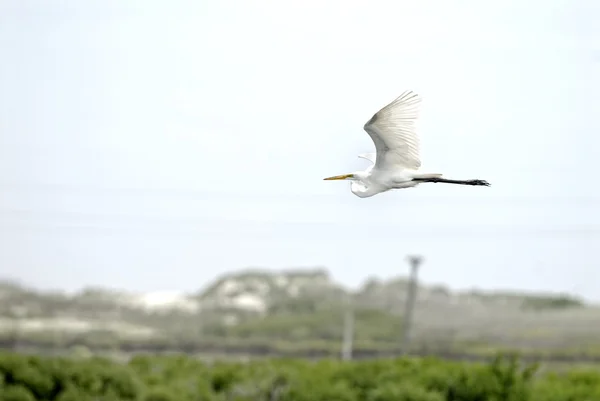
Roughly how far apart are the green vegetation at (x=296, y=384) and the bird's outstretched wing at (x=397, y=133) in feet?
51.5

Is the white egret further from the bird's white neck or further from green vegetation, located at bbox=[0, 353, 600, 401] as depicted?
green vegetation, located at bbox=[0, 353, 600, 401]

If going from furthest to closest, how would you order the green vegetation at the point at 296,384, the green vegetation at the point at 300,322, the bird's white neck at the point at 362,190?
the green vegetation at the point at 300,322 < the green vegetation at the point at 296,384 < the bird's white neck at the point at 362,190

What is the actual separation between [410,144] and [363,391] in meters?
18.8

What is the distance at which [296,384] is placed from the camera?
98.0 feet

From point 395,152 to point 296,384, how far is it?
1892cm

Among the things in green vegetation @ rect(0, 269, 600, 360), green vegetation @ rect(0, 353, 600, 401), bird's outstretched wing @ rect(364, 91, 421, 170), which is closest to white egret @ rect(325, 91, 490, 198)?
bird's outstretched wing @ rect(364, 91, 421, 170)

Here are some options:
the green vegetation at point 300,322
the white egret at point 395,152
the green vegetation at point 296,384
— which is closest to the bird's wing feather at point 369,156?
the white egret at point 395,152

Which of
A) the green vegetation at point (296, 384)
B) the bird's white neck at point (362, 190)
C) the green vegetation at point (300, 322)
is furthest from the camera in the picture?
the green vegetation at point (300, 322)

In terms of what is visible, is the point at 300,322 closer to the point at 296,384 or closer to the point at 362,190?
the point at 296,384

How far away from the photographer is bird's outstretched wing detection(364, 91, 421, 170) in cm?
1146

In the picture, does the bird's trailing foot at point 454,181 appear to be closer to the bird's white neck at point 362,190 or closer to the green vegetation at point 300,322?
the bird's white neck at point 362,190

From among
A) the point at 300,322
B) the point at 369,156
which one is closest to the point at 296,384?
the point at 369,156

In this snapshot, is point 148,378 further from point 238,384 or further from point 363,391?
point 363,391

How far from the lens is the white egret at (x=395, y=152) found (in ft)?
37.5
